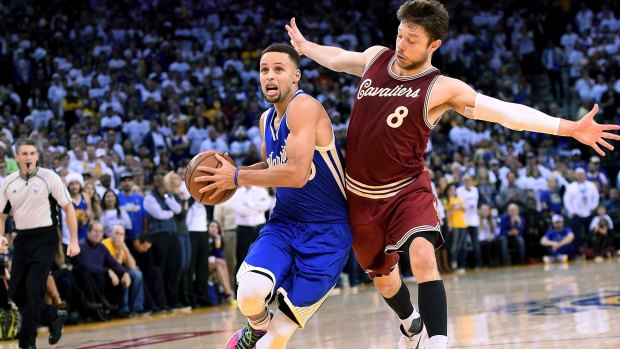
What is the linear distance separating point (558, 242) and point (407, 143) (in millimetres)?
14055

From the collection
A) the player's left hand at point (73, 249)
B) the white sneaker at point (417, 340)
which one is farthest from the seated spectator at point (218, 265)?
the white sneaker at point (417, 340)

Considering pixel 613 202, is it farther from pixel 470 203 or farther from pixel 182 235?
pixel 182 235

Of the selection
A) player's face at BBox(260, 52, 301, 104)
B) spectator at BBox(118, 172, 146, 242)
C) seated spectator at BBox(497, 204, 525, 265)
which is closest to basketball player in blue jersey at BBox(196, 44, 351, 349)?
player's face at BBox(260, 52, 301, 104)

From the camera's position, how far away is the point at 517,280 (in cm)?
1537

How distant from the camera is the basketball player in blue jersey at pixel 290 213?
5859mm

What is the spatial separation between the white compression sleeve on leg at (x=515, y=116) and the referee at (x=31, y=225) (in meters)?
4.91

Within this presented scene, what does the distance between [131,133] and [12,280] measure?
8809 millimetres

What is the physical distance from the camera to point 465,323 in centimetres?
997

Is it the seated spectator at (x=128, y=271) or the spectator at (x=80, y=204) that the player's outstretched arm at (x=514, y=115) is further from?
the seated spectator at (x=128, y=271)

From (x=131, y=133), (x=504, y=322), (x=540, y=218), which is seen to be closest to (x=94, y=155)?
(x=131, y=133)

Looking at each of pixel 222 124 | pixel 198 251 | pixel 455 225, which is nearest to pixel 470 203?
pixel 455 225

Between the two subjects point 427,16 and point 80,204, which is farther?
point 80,204

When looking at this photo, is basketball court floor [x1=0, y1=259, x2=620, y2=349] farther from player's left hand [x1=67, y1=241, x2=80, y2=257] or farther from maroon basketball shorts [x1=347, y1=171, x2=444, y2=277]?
maroon basketball shorts [x1=347, y1=171, x2=444, y2=277]

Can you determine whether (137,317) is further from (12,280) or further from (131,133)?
(131,133)
